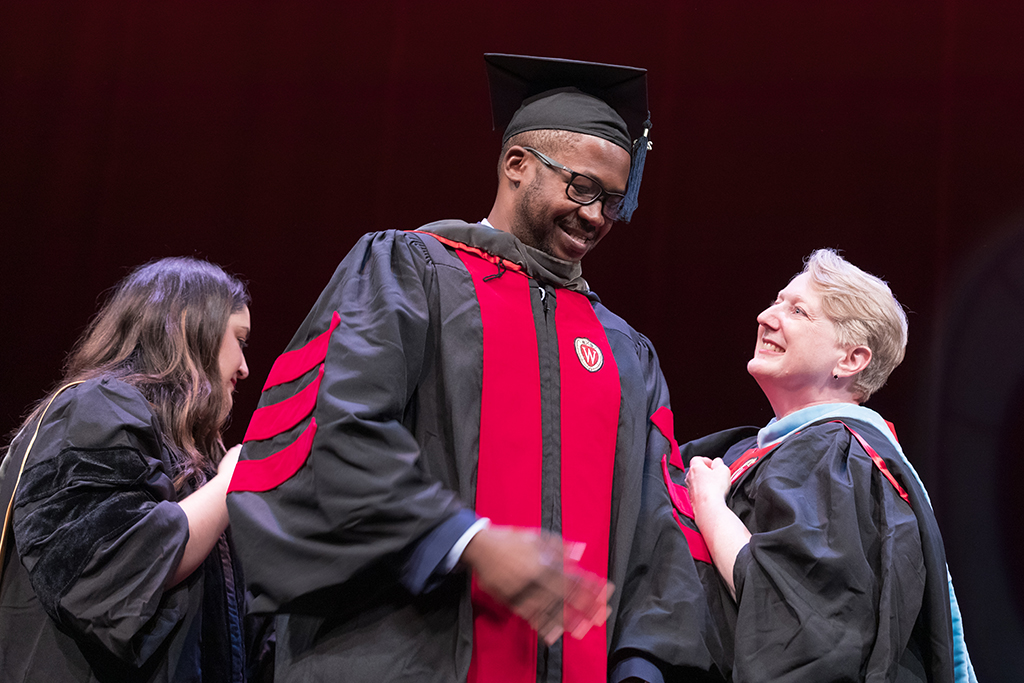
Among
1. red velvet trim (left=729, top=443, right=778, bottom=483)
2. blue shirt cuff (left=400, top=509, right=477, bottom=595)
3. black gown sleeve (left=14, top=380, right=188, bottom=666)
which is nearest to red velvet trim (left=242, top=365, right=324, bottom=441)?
blue shirt cuff (left=400, top=509, right=477, bottom=595)

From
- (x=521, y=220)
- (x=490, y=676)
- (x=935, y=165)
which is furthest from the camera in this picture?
(x=935, y=165)

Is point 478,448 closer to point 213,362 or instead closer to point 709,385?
point 213,362

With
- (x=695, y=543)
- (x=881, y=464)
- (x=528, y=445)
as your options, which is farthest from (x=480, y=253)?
(x=881, y=464)

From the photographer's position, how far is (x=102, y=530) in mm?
1930

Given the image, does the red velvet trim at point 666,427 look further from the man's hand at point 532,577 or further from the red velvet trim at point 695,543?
the man's hand at point 532,577

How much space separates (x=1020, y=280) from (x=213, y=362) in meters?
2.90

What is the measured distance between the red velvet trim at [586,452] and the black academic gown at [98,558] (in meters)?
0.93

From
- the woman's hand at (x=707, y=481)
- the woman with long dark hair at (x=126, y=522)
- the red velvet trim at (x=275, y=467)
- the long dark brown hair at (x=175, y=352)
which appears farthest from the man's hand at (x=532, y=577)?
the long dark brown hair at (x=175, y=352)

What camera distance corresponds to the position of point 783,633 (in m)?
1.83

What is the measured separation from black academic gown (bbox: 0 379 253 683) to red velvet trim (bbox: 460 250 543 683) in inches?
31.9

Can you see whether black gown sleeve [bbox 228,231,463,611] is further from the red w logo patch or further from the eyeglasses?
the eyeglasses

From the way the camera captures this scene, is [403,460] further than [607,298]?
No

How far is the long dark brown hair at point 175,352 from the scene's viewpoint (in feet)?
7.52

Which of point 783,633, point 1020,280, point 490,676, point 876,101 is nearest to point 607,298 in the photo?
point 876,101
